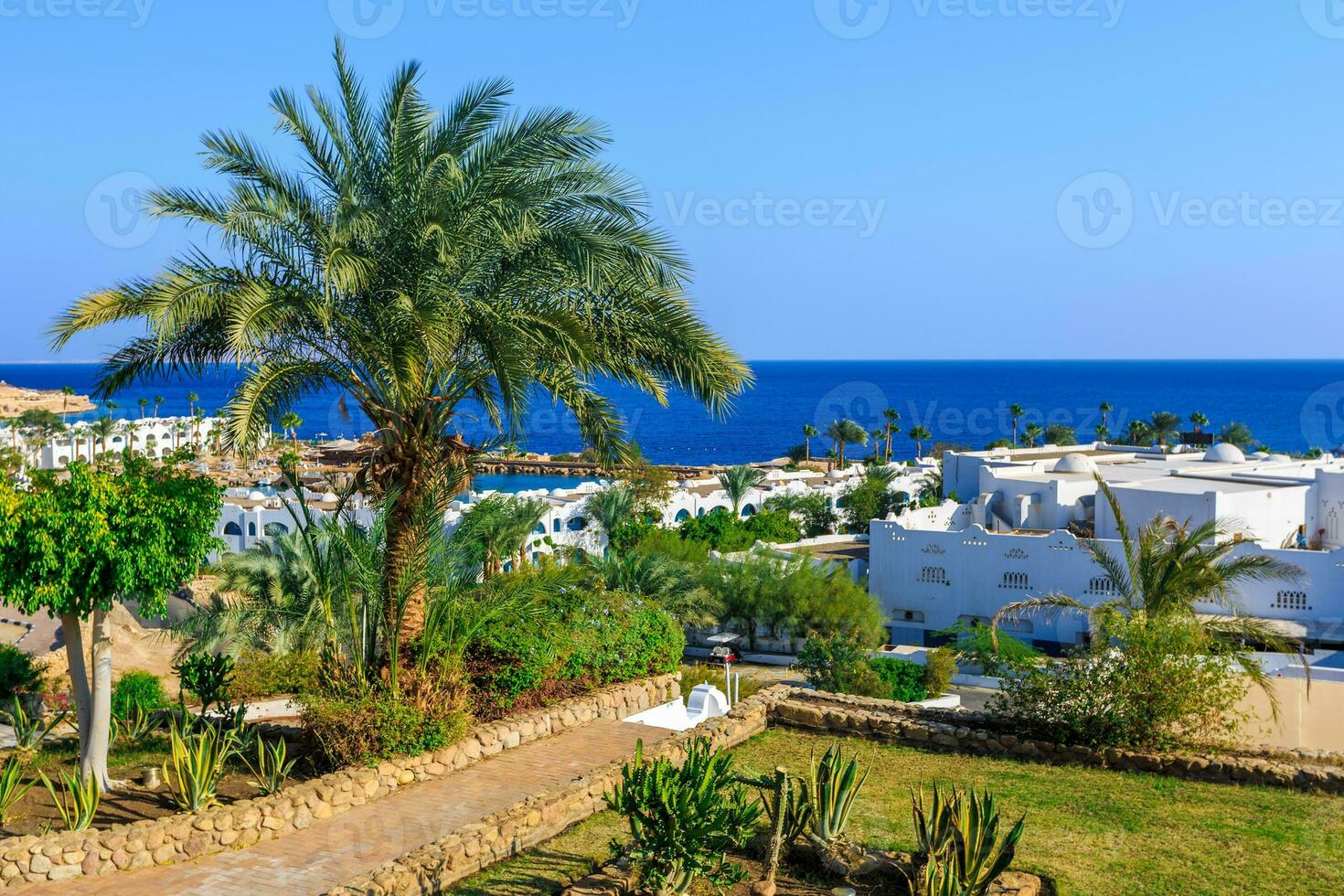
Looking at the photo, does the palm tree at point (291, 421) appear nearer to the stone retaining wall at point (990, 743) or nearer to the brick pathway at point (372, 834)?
the brick pathway at point (372, 834)

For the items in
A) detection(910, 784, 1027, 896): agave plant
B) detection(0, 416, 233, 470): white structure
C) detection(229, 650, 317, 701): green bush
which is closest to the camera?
detection(910, 784, 1027, 896): agave plant

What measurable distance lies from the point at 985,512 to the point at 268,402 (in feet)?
114

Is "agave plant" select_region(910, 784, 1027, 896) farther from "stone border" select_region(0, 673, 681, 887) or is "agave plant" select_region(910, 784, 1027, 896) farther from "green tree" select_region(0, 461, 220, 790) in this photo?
"green tree" select_region(0, 461, 220, 790)

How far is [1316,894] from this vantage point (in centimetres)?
729

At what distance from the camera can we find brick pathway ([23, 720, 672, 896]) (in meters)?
7.53

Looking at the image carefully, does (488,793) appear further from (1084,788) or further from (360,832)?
(1084,788)

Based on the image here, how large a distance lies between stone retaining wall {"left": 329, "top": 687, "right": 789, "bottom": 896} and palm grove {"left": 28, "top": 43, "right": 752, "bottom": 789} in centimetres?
241

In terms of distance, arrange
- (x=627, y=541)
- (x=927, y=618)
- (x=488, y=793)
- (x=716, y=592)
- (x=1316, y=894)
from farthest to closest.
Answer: (x=627, y=541), (x=927, y=618), (x=716, y=592), (x=488, y=793), (x=1316, y=894)

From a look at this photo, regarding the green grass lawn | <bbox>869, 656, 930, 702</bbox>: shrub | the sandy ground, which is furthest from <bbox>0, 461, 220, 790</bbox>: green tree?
the sandy ground

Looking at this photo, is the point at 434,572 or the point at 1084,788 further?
the point at 434,572

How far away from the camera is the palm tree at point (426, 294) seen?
34.1ft

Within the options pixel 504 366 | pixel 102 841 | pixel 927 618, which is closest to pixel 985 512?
pixel 927 618

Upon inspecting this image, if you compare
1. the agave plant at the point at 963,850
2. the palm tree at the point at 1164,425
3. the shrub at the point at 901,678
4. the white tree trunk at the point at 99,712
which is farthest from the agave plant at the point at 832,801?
the palm tree at the point at 1164,425

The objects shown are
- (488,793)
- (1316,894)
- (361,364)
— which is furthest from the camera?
(361,364)
